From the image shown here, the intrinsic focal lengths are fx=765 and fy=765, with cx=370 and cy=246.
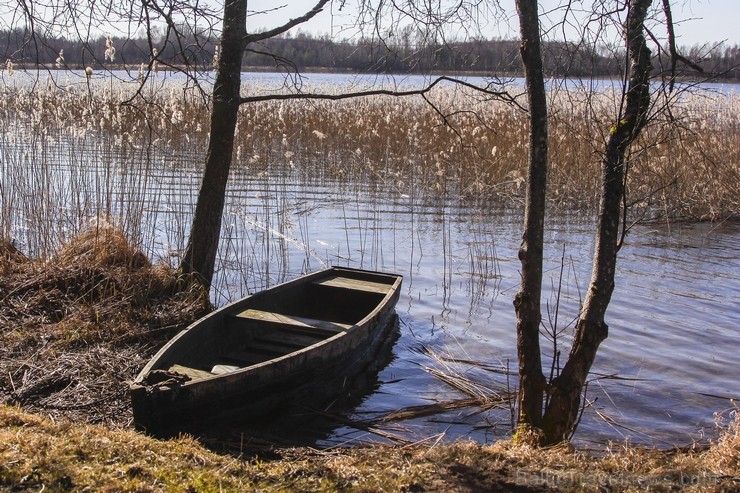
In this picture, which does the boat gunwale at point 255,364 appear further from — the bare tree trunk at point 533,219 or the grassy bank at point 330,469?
the bare tree trunk at point 533,219

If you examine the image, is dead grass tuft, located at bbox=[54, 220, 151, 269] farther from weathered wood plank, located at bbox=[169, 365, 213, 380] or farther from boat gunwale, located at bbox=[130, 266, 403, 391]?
weathered wood plank, located at bbox=[169, 365, 213, 380]

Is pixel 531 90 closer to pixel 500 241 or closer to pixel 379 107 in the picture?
pixel 500 241

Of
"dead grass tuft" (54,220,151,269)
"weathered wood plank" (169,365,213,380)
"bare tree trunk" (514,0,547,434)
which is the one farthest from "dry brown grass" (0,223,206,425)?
"bare tree trunk" (514,0,547,434)

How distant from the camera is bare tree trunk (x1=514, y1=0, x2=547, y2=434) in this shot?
161 inches

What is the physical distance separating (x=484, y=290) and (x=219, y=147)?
380 centimetres

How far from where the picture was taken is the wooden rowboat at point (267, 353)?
439cm

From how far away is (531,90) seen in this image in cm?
410

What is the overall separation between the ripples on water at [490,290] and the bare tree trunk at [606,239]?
0.40m

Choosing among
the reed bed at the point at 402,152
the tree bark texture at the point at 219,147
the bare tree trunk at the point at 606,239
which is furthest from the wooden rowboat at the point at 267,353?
the reed bed at the point at 402,152

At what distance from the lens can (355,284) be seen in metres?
7.57

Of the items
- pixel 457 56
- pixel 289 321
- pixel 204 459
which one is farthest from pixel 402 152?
pixel 204 459

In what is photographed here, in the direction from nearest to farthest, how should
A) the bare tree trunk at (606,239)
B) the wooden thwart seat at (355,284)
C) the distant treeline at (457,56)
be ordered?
the bare tree trunk at (606,239)
the distant treeline at (457,56)
the wooden thwart seat at (355,284)

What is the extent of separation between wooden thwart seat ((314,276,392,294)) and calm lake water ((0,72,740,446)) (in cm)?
57

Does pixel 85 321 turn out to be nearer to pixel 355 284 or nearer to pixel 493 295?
pixel 355 284
